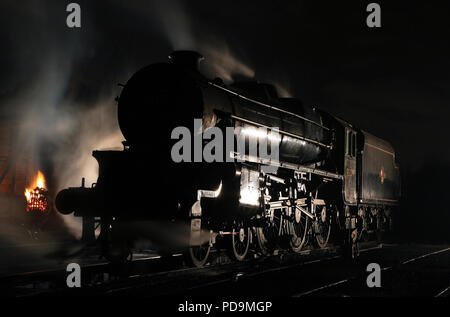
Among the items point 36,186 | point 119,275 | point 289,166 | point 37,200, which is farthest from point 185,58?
point 36,186

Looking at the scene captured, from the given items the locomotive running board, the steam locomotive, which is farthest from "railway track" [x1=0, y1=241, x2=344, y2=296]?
the locomotive running board

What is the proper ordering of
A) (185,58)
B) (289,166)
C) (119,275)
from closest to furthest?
(119,275) < (185,58) < (289,166)

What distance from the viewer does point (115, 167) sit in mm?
8570

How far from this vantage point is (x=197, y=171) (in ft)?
28.3

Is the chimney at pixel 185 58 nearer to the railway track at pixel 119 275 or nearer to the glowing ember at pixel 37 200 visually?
the railway track at pixel 119 275

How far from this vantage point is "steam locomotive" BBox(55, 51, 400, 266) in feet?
27.8

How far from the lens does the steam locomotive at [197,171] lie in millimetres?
8484

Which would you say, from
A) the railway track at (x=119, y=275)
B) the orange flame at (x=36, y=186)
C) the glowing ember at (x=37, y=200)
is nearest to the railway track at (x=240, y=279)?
the railway track at (x=119, y=275)

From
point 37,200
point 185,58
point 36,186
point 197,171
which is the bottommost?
point 37,200

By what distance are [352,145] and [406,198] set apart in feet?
77.4

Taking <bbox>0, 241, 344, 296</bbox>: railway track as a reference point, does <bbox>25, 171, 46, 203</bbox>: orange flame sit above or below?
above

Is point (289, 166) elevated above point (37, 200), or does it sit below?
above

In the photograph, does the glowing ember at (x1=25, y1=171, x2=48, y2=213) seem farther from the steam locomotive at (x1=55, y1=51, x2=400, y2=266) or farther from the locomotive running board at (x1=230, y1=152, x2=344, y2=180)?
the locomotive running board at (x1=230, y1=152, x2=344, y2=180)

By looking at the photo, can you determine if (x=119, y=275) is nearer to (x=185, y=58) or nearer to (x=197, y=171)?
(x=197, y=171)
